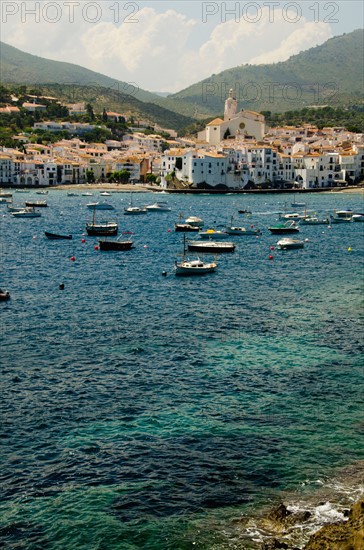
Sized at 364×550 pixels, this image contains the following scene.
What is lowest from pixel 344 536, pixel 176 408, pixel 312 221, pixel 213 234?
pixel 176 408

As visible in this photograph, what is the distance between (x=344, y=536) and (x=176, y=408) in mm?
9621

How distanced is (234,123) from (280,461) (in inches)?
7176

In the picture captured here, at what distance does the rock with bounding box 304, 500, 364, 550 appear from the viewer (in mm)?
12453

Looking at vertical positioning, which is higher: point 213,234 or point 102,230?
point 102,230

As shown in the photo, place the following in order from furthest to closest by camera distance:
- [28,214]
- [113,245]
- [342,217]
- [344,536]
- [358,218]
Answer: [358,218]
[28,214]
[342,217]
[113,245]
[344,536]

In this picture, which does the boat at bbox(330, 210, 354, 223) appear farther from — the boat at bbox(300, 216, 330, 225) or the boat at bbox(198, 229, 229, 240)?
the boat at bbox(198, 229, 229, 240)

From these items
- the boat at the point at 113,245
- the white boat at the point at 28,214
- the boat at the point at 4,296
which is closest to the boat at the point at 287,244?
the boat at the point at 113,245

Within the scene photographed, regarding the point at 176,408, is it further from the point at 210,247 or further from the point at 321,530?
the point at 210,247

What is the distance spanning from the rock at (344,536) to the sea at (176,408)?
1.31 metres

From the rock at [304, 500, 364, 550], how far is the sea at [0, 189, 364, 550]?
4.31 ft

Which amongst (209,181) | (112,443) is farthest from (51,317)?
(209,181)

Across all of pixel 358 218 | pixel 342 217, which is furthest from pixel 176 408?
pixel 358 218

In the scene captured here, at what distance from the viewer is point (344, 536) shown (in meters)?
13.2

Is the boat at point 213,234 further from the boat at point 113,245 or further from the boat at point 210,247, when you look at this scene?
the boat at point 113,245
